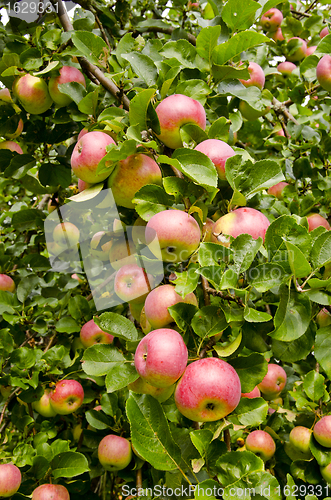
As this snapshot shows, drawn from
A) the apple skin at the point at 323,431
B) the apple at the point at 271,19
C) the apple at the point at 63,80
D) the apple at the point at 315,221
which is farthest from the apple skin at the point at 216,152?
the apple at the point at 271,19

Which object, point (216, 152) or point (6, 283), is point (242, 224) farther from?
point (6, 283)

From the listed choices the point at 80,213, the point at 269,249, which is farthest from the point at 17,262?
the point at 269,249

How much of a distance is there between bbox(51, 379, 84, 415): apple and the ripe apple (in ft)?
2.88

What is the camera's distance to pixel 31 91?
1274 millimetres

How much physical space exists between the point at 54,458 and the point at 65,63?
142 centimetres

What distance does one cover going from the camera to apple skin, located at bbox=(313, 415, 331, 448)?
1192mm

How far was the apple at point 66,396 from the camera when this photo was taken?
1.47m

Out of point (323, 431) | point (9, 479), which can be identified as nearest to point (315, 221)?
point (323, 431)

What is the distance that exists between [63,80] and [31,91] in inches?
4.8

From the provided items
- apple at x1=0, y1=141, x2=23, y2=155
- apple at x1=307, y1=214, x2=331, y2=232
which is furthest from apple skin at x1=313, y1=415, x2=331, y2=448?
apple at x1=0, y1=141, x2=23, y2=155

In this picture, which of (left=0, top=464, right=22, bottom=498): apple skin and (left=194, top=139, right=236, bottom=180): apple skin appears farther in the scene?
(left=0, top=464, right=22, bottom=498): apple skin

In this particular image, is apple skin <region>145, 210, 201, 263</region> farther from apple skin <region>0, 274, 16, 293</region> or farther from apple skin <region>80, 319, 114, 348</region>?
apple skin <region>0, 274, 16, 293</region>

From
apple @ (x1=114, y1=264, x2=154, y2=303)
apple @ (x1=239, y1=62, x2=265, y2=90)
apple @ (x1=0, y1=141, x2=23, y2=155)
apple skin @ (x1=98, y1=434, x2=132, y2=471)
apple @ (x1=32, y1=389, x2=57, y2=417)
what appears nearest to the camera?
apple @ (x1=114, y1=264, x2=154, y2=303)

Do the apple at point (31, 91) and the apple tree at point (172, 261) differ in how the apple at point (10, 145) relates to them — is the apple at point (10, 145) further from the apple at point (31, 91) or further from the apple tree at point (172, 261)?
the apple at point (31, 91)
